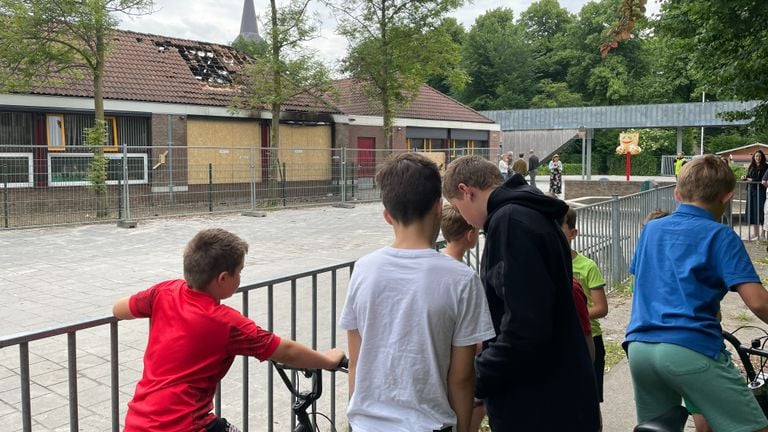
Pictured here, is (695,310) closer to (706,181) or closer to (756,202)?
(706,181)

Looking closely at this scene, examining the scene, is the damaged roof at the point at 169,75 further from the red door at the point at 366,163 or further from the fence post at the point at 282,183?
the fence post at the point at 282,183

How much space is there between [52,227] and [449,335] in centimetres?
1594

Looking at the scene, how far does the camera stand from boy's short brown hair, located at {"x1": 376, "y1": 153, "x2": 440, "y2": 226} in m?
2.16

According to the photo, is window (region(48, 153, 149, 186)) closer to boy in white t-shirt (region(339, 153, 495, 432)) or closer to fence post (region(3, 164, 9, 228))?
fence post (region(3, 164, 9, 228))

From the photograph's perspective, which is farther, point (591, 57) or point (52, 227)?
point (591, 57)

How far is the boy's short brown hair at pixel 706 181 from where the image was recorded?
9.52ft

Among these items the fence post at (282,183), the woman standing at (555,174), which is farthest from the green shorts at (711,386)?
the woman standing at (555,174)

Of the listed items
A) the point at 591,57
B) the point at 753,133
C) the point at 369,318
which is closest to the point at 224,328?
the point at 369,318

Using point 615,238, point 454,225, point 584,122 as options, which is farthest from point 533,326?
point 584,122

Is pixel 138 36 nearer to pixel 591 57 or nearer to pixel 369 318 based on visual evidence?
pixel 369 318

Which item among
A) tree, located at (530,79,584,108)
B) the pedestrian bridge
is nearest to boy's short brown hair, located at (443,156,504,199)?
the pedestrian bridge

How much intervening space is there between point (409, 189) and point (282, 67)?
20.7m

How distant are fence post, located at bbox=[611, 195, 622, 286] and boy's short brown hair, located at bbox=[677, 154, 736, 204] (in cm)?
536

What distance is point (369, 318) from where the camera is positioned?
2.21 meters
